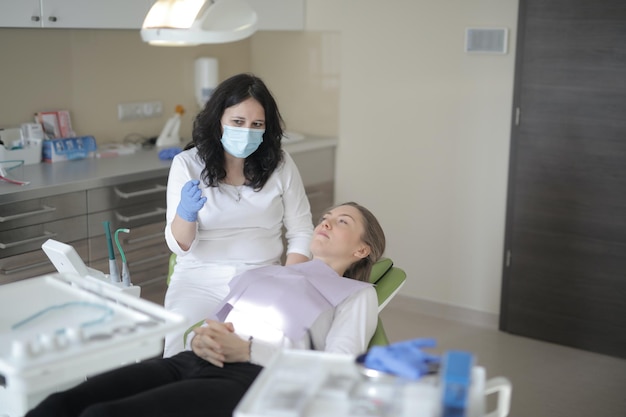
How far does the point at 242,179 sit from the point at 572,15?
5.51ft

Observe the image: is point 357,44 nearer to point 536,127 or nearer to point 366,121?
point 366,121

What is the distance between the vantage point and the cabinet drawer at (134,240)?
327 centimetres

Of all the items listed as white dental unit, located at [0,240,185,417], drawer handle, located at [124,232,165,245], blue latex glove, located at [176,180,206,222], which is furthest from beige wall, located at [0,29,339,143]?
white dental unit, located at [0,240,185,417]

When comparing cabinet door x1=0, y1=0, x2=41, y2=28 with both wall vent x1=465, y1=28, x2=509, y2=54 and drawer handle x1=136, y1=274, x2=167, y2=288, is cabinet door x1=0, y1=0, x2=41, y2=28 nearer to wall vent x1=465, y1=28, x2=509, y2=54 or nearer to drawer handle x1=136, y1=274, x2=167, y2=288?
drawer handle x1=136, y1=274, x2=167, y2=288


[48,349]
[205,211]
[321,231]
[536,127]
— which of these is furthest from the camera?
[536,127]

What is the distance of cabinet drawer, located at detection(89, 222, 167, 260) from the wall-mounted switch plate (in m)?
0.76

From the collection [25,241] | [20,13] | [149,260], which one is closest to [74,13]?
[20,13]

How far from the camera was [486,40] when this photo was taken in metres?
3.72

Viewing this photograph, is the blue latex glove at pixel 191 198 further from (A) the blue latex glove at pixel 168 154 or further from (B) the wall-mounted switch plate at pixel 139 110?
(B) the wall-mounted switch plate at pixel 139 110

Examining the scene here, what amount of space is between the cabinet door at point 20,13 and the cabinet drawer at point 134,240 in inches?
34.3

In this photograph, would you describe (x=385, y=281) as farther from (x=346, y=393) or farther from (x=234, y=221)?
(x=346, y=393)

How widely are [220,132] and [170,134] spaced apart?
1.40 meters

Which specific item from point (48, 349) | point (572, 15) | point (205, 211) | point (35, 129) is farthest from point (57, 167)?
point (572, 15)

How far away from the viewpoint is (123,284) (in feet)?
7.84
